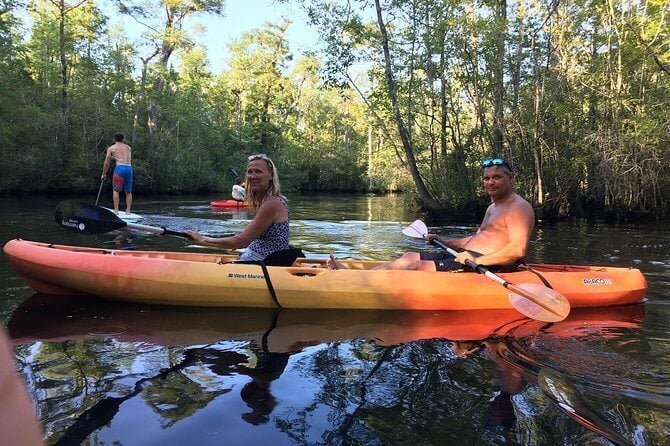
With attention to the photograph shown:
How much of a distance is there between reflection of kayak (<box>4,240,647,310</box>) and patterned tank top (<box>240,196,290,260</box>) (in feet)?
0.99

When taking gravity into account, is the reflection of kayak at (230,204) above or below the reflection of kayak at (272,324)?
above

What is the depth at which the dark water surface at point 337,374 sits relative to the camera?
2.23 m

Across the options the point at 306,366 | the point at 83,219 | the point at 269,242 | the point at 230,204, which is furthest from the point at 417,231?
the point at 230,204

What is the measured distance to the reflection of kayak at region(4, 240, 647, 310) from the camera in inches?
169

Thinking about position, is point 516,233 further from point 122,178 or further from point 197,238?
point 122,178

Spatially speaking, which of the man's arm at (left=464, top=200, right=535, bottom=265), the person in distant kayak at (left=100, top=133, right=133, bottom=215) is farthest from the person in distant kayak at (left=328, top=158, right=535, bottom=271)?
the person in distant kayak at (left=100, top=133, right=133, bottom=215)

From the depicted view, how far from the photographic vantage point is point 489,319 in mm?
4258

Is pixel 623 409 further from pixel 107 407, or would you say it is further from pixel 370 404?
pixel 107 407

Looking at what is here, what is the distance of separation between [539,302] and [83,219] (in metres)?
4.43

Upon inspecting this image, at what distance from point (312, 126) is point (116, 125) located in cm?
2169

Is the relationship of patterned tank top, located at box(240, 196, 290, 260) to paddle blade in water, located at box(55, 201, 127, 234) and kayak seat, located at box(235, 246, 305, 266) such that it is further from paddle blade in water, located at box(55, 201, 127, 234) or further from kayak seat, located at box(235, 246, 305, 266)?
paddle blade in water, located at box(55, 201, 127, 234)

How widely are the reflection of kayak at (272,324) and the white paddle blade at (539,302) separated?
0.11m

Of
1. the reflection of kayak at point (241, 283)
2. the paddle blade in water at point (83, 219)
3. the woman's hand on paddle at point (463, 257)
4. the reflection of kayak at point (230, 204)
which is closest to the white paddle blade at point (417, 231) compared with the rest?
the woman's hand on paddle at point (463, 257)

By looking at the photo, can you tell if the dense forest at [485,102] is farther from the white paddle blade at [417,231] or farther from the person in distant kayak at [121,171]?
the white paddle blade at [417,231]
